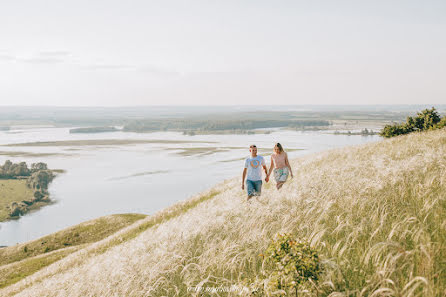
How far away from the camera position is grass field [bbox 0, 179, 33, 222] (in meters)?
126

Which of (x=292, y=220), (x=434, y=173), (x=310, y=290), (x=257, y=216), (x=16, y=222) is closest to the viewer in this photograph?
(x=310, y=290)

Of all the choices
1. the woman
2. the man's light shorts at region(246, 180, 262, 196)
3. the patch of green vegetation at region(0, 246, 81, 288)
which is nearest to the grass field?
the patch of green vegetation at region(0, 246, 81, 288)

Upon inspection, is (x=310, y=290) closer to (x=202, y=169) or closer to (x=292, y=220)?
(x=292, y=220)

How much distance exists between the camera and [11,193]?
479 feet

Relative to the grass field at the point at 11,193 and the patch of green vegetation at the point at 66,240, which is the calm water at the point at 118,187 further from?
the patch of green vegetation at the point at 66,240

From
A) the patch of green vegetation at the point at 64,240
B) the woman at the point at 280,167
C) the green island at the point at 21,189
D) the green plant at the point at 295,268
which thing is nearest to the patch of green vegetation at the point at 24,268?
the patch of green vegetation at the point at 64,240

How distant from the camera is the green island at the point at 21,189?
125m

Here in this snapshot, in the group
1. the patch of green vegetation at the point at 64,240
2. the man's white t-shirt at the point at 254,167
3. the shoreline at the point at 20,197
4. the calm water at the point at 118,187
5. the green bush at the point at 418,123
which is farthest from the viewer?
the shoreline at the point at 20,197

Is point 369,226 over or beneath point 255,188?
over

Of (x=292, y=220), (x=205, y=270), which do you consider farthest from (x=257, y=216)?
(x=205, y=270)

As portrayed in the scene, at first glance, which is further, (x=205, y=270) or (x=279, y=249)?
(x=205, y=270)

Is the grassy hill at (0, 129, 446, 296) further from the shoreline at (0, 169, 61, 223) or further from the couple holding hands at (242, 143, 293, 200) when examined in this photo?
the shoreline at (0, 169, 61, 223)

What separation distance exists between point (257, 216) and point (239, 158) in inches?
6829

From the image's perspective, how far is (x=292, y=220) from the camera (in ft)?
21.5
